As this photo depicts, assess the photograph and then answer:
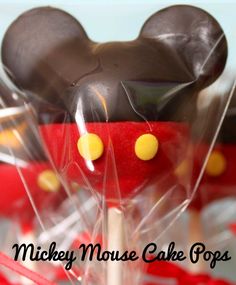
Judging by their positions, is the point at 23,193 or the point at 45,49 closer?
the point at 45,49

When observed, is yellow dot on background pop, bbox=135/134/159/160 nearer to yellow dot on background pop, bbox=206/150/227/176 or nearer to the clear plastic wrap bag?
the clear plastic wrap bag

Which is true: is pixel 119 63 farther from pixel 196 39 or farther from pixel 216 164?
pixel 216 164

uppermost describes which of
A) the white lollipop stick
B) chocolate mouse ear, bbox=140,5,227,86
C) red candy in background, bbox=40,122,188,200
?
chocolate mouse ear, bbox=140,5,227,86

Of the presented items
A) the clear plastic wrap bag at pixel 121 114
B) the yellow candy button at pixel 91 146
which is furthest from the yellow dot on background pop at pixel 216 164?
the yellow candy button at pixel 91 146

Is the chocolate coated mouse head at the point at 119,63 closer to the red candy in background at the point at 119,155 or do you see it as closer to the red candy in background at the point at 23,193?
the red candy in background at the point at 119,155

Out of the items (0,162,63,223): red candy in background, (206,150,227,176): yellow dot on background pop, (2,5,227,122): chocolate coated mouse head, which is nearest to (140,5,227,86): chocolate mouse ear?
(2,5,227,122): chocolate coated mouse head

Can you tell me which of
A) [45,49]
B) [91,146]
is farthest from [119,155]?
[45,49]
